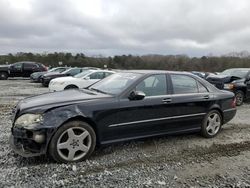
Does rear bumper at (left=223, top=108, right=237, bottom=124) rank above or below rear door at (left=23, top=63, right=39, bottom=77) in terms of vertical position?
below

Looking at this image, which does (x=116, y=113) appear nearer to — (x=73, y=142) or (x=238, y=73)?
(x=73, y=142)

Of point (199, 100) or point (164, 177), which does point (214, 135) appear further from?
point (164, 177)

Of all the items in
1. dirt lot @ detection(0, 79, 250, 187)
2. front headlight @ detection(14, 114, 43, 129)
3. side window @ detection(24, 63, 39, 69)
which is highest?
side window @ detection(24, 63, 39, 69)

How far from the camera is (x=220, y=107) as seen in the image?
6.43m

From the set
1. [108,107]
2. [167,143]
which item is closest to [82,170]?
[108,107]

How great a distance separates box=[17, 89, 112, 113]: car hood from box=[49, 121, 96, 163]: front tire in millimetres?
370

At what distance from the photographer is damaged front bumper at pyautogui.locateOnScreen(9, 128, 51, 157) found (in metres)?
4.28

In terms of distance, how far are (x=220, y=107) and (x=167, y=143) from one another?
1598mm

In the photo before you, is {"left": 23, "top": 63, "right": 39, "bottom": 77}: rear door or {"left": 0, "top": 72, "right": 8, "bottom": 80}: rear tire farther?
{"left": 23, "top": 63, "right": 39, "bottom": 77}: rear door

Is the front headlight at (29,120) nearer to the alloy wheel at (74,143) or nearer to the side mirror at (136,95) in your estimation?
the alloy wheel at (74,143)

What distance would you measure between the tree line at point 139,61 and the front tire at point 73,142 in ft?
154

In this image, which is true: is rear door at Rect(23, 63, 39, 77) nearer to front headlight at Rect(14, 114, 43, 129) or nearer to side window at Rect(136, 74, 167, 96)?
side window at Rect(136, 74, 167, 96)

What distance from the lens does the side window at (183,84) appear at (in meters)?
5.84

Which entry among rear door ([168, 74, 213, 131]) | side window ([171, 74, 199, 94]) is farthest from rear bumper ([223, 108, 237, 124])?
side window ([171, 74, 199, 94])
